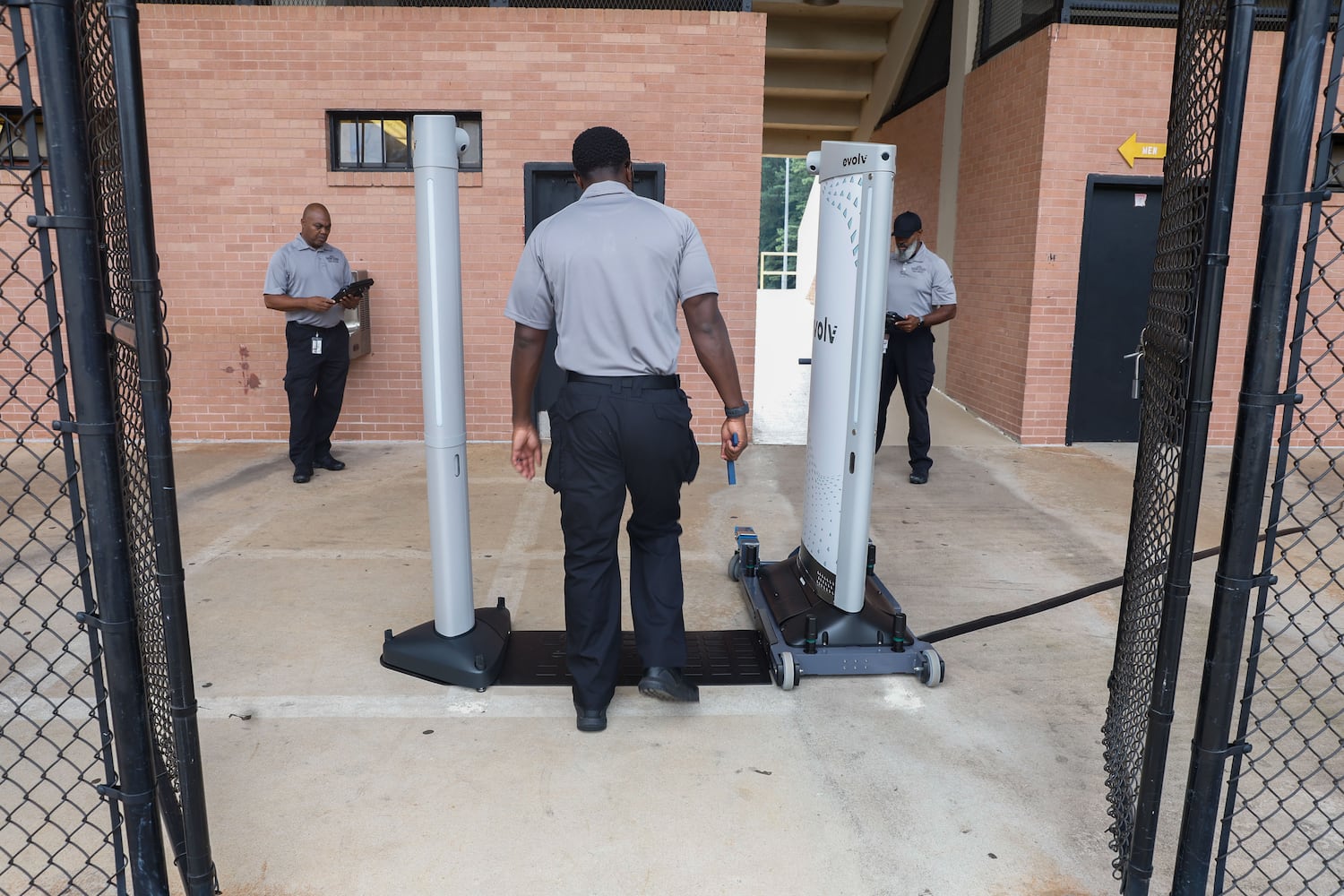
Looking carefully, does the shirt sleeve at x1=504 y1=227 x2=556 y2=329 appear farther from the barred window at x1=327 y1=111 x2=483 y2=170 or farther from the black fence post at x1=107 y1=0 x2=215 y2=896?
the barred window at x1=327 y1=111 x2=483 y2=170

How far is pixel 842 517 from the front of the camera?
375 cm

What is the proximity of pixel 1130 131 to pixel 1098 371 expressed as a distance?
6.22ft

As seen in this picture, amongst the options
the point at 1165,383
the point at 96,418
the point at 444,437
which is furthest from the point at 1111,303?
the point at 96,418

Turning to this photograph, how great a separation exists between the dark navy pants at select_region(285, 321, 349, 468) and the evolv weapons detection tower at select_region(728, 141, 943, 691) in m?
3.88

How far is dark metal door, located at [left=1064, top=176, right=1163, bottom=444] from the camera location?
7.79 metres

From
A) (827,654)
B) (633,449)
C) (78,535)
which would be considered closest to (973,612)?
(827,654)

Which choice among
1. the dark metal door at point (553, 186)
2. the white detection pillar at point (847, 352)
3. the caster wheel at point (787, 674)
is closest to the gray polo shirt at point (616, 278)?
the white detection pillar at point (847, 352)

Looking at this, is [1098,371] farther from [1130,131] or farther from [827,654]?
[827,654]

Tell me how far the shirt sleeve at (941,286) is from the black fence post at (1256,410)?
469 cm

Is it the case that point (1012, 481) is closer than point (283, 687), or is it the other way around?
point (283, 687)

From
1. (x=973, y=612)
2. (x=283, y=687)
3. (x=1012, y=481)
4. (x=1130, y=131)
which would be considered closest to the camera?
(x=283, y=687)

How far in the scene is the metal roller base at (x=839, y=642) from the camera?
143 inches

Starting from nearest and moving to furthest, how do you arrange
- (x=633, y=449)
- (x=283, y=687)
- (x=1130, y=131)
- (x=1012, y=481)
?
(x=633, y=449) → (x=283, y=687) → (x=1012, y=481) → (x=1130, y=131)

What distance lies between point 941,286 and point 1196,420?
4683 mm
